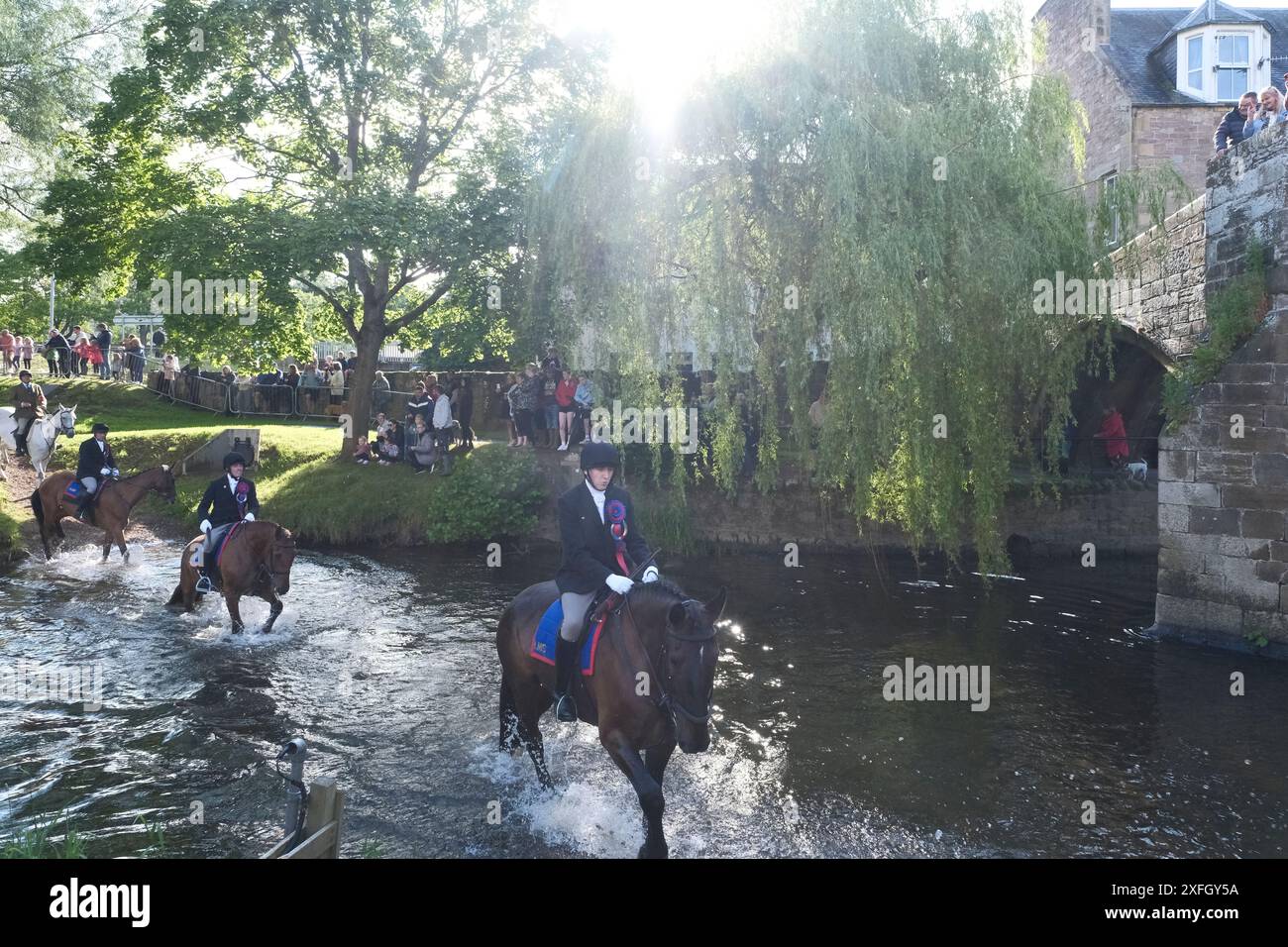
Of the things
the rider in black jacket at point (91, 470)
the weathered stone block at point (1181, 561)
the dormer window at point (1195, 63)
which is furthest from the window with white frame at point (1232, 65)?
the rider in black jacket at point (91, 470)

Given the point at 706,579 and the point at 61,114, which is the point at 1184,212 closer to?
the point at 706,579

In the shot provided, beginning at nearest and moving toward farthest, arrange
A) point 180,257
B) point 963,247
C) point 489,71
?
1. point 963,247
2. point 180,257
3. point 489,71

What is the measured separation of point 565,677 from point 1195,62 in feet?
88.2

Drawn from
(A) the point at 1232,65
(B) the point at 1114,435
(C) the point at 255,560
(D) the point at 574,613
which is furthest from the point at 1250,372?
(A) the point at 1232,65

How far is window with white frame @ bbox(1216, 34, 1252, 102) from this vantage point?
2589 centimetres

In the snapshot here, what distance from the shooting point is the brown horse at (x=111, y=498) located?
1725cm

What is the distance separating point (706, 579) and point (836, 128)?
26.9ft

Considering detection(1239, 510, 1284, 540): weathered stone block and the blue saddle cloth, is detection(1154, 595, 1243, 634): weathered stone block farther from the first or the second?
the blue saddle cloth

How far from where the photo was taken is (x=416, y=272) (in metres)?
23.5

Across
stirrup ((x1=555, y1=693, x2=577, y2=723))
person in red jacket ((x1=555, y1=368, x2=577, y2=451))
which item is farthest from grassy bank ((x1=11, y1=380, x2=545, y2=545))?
stirrup ((x1=555, y1=693, x2=577, y2=723))

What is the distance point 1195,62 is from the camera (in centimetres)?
2627
